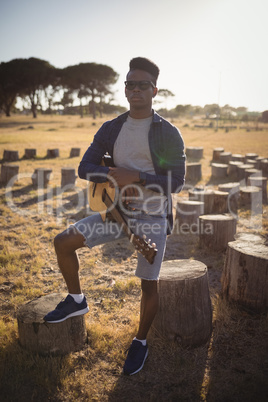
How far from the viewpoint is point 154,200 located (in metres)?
2.48

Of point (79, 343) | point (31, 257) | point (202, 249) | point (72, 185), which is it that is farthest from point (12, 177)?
point (79, 343)

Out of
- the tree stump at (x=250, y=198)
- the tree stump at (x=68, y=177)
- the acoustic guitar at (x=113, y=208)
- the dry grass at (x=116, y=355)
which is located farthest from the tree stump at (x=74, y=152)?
the acoustic guitar at (x=113, y=208)

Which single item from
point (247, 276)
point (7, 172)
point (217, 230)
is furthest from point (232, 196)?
point (7, 172)

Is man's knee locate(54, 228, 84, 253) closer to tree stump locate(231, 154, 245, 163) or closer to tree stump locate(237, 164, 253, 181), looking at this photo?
tree stump locate(237, 164, 253, 181)

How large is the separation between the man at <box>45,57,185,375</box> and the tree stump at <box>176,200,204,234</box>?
3.84 meters

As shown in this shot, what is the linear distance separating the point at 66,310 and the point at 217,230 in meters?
3.43

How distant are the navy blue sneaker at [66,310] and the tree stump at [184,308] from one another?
0.83 m

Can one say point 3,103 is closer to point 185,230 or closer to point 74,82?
point 74,82

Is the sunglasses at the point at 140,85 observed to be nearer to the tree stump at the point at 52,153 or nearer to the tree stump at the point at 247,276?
the tree stump at the point at 247,276

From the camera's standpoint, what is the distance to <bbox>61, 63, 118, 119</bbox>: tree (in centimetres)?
5297

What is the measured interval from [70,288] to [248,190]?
21.8 feet

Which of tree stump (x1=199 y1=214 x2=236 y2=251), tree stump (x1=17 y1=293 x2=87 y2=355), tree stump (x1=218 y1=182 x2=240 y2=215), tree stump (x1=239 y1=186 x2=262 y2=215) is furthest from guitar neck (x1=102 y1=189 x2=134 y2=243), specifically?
tree stump (x1=239 y1=186 x2=262 y2=215)

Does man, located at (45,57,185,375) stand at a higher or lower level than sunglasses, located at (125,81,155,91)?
lower

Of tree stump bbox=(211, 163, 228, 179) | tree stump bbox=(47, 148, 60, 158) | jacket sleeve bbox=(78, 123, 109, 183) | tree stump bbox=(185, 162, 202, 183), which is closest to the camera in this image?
jacket sleeve bbox=(78, 123, 109, 183)
